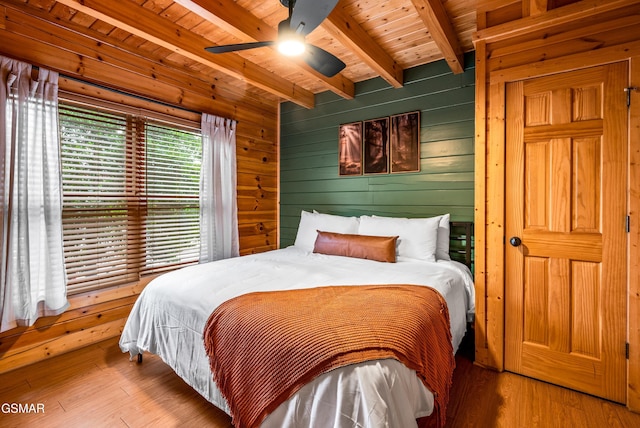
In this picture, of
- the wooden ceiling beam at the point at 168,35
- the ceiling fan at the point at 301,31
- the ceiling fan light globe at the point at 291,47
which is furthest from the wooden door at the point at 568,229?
the wooden ceiling beam at the point at 168,35

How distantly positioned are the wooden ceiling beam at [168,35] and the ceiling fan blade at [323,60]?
3.24ft

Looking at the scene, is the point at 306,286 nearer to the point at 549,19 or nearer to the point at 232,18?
the point at 232,18

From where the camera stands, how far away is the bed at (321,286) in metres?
1.04

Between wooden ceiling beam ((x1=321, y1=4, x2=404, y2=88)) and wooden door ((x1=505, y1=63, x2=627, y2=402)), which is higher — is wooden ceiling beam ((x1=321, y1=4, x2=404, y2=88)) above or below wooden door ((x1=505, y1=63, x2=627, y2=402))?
above

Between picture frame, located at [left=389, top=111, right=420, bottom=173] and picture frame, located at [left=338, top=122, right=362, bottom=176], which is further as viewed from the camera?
picture frame, located at [left=338, top=122, right=362, bottom=176]

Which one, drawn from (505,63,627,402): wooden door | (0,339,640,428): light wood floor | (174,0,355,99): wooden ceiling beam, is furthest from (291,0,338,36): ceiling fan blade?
(0,339,640,428): light wood floor

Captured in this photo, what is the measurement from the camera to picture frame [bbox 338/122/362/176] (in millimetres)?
3338

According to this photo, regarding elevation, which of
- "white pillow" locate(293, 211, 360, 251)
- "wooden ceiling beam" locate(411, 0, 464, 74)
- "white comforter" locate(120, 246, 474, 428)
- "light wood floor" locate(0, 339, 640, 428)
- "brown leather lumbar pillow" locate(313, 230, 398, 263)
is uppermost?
"wooden ceiling beam" locate(411, 0, 464, 74)

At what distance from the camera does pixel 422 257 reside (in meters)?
2.48

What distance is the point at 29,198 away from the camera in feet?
6.89

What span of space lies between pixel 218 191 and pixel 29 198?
148 centimetres

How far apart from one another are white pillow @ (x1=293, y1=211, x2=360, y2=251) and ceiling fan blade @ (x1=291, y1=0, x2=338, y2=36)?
1.77 metres

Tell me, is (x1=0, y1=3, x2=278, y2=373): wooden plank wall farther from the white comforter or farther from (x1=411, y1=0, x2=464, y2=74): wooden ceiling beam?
(x1=411, y1=0, x2=464, y2=74): wooden ceiling beam

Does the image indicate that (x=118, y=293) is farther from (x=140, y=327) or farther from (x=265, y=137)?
(x=265, y=137)
